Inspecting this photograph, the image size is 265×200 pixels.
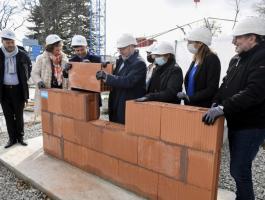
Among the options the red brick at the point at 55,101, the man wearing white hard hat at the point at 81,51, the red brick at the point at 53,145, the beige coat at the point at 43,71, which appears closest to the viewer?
the red brick at the point at 55,101

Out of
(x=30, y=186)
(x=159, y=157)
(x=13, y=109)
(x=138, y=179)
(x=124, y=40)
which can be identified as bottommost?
(x=30, y=186)

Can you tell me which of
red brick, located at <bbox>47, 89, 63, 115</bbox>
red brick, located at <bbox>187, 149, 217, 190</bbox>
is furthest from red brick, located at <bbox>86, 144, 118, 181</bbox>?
red brick, located at <bbox>187, 149, 217, 190</bbox>

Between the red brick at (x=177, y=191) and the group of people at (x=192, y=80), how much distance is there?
35cm

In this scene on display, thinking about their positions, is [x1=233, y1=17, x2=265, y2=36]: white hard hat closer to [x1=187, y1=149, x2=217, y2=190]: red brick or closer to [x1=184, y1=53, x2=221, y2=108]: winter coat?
[x1=184, y1=53, x2=221, y2=108]: winter coat

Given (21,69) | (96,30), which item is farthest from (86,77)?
(96,30)

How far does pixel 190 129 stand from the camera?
2.61m

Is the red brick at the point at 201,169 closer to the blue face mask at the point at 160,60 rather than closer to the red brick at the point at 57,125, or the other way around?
the blue face mask at the point at 160,60

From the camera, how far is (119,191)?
3309mm

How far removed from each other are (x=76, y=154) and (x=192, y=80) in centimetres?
183

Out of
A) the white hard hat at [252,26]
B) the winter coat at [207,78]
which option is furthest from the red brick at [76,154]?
the white hard hat at [252,26]

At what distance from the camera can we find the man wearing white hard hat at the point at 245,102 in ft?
7.64

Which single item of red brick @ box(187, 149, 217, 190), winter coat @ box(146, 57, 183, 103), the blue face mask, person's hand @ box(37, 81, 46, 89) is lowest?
red brick @ box(187, 149, 217, 190)

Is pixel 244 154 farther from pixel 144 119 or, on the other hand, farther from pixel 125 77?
pixel 125 77

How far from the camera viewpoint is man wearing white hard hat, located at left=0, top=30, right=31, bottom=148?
14.8 feet
